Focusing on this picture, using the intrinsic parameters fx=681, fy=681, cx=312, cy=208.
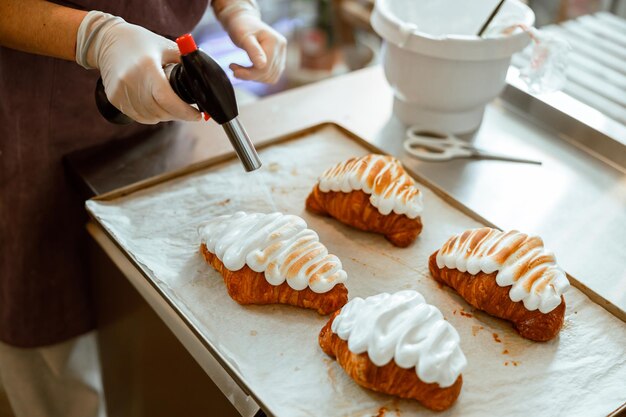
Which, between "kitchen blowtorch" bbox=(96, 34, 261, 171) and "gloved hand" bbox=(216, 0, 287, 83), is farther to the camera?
"gloved hand" bbox=(216, 0, 287, 83)

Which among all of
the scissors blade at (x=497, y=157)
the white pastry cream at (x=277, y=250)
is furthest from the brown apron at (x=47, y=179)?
the scissors blade at (x=497, y=157)

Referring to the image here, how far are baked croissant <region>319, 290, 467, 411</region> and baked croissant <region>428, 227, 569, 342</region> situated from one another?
14cm

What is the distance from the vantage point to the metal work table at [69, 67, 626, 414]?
133cm

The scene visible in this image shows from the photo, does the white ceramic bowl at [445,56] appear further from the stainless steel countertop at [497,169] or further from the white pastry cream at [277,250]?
the white pastry cream at [277,250]

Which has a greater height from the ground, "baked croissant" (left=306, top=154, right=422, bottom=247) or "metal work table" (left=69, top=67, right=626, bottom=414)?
"baked croissant" (left=306, top=154, right=422, bottom=247)

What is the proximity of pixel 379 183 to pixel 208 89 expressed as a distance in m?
0.40

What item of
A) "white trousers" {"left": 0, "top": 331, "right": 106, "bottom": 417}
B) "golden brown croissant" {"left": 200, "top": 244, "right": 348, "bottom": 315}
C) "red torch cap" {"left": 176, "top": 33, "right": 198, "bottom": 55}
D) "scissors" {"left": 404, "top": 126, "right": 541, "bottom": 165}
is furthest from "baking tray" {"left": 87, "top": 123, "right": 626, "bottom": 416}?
"white trousers" {"left": 0, "top": 331, "right": 106, "bottom": 417}

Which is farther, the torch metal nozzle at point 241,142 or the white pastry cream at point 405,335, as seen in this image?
the torch metal nozzle at point 241,142

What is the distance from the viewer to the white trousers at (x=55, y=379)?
1612 mm

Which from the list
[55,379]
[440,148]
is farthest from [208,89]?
[55,379]

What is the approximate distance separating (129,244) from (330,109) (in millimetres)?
700

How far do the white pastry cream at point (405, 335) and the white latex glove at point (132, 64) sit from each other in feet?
1.46

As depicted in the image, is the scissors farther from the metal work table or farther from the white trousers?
the white trousers

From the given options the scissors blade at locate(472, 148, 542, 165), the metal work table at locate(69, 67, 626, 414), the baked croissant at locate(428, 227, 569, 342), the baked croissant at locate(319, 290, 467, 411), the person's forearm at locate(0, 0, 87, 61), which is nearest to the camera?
the baked croissant at locate(319, 290, 467, 411)
